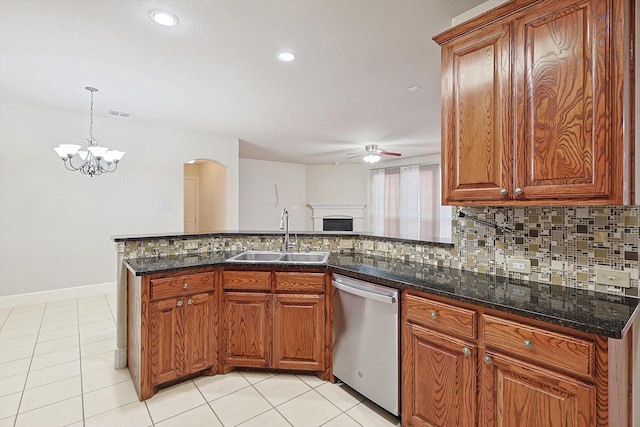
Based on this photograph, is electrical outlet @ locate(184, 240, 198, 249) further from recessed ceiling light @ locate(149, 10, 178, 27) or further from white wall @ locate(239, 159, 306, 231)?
white wall @ locate(239, 159, 306, 231)

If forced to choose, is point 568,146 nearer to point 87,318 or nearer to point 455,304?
point 455,304

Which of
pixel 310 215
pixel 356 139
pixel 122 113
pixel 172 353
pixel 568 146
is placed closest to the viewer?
pixel 568 146

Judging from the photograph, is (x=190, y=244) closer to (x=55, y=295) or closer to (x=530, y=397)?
(x=530, y=397)

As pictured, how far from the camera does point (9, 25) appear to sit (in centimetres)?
232

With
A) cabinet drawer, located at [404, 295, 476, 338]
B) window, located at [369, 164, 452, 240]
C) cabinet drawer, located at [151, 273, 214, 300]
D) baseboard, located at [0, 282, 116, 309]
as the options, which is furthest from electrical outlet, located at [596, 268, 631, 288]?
baseboard, located at [0, 282, 116, 309]

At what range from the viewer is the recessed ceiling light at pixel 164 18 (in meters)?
2.16

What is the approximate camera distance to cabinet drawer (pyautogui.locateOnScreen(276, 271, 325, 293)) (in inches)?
91.6

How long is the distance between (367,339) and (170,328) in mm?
1343

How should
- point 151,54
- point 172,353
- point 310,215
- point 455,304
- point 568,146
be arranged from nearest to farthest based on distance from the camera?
1. point 568,146
2. point 455,304
3. point 172,353
4. point 151,54
5. point 310,215

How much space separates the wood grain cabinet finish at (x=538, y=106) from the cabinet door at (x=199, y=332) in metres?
1.82

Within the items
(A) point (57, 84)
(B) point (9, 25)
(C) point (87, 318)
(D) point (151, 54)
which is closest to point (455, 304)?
(D) point (151, 54)

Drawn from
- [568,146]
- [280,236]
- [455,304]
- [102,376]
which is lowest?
[102,376]

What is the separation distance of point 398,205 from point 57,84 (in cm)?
689

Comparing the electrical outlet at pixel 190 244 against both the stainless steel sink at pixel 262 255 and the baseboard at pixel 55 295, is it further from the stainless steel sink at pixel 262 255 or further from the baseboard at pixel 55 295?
the baseboard at pixel 55 295
